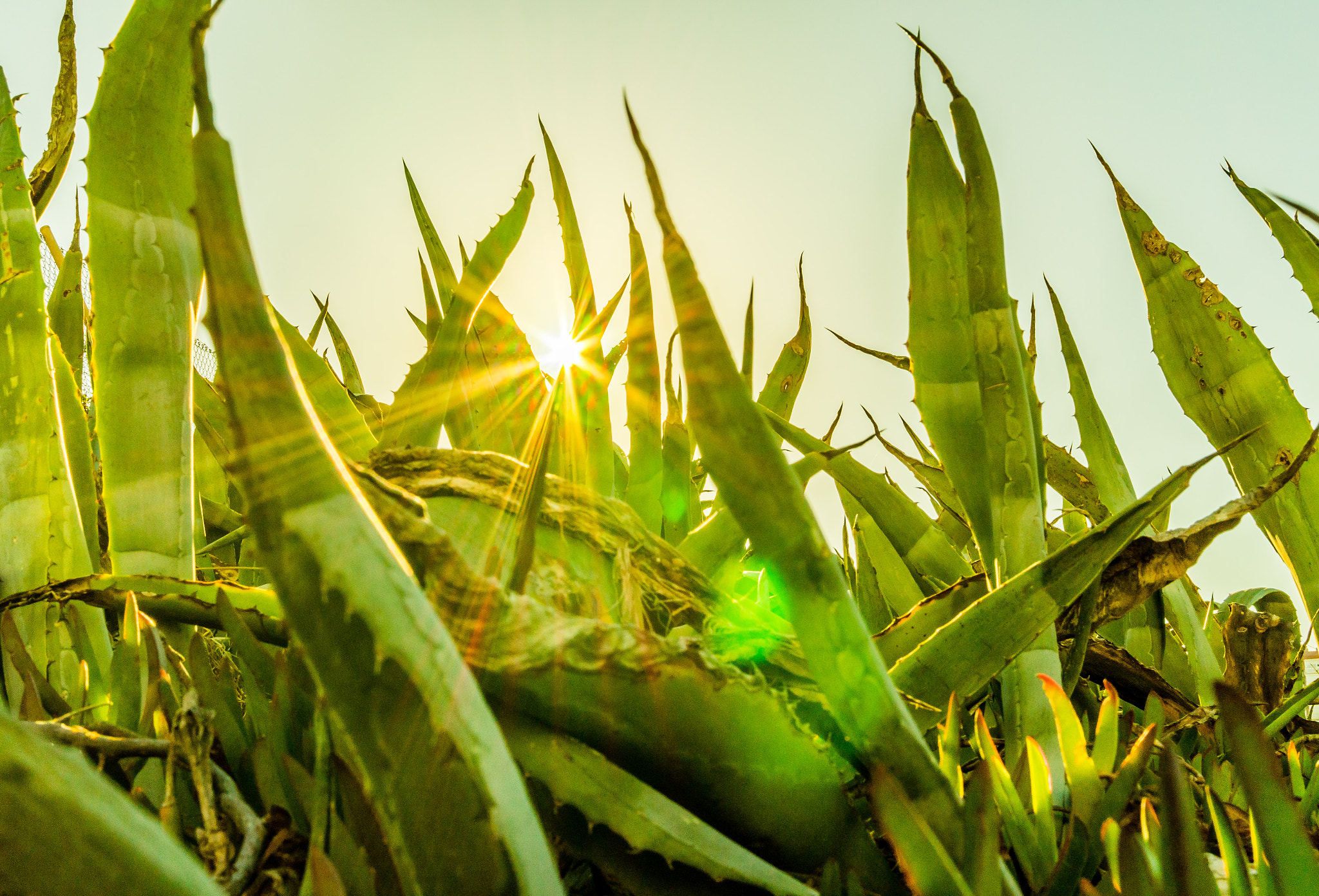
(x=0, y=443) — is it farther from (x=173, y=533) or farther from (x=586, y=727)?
(x=586, y=727)

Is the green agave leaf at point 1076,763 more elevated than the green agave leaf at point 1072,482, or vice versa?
the green agave leaf at point 1072,482

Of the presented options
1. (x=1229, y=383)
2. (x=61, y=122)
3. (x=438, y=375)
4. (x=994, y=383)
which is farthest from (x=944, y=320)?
(x=61, y=122)

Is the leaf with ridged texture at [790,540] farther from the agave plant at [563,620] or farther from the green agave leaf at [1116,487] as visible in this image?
the green agave leaf at [1116,487]

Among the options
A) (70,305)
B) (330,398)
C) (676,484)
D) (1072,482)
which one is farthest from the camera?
(1072,482)


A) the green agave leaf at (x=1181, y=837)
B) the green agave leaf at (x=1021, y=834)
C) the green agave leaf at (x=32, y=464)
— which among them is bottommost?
the green agave leaf at (x=1021, y=834)

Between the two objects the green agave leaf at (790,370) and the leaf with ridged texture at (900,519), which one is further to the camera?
the green agave leaf at (790,370)

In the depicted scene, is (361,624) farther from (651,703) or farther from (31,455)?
(31,455)

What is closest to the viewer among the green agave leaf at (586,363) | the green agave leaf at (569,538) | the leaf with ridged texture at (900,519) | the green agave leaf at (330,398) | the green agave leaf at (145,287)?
the green agave leaf at (569,538)

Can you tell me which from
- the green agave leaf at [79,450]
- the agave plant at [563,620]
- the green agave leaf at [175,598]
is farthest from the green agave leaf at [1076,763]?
the green agave leaf at [79,450]
